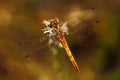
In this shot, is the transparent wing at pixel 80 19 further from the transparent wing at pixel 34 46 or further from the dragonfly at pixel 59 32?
the transparent wing at pixel 34 46

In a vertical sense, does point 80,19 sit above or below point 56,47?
above

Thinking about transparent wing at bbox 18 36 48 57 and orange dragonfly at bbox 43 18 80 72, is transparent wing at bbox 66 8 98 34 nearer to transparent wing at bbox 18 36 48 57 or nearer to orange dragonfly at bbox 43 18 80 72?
orange dragonfly at bbox 43 18 80 72

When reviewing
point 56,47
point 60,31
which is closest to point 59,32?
point 60,31

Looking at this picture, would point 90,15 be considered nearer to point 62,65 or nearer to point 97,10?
point 97,10

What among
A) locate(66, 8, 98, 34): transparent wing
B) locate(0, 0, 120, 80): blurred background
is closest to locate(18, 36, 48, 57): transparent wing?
locate(0, 0, 120, 80): blurred background

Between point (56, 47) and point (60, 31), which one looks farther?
point (56, 47)

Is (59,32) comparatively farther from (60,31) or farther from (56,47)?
(56,47)

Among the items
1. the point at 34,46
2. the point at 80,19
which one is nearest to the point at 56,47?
the point at 34,46

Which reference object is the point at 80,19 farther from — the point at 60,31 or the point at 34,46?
the point at 34,46

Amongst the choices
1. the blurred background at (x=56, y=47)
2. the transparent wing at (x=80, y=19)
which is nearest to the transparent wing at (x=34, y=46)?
the blurred background at (x=56, y=47)
